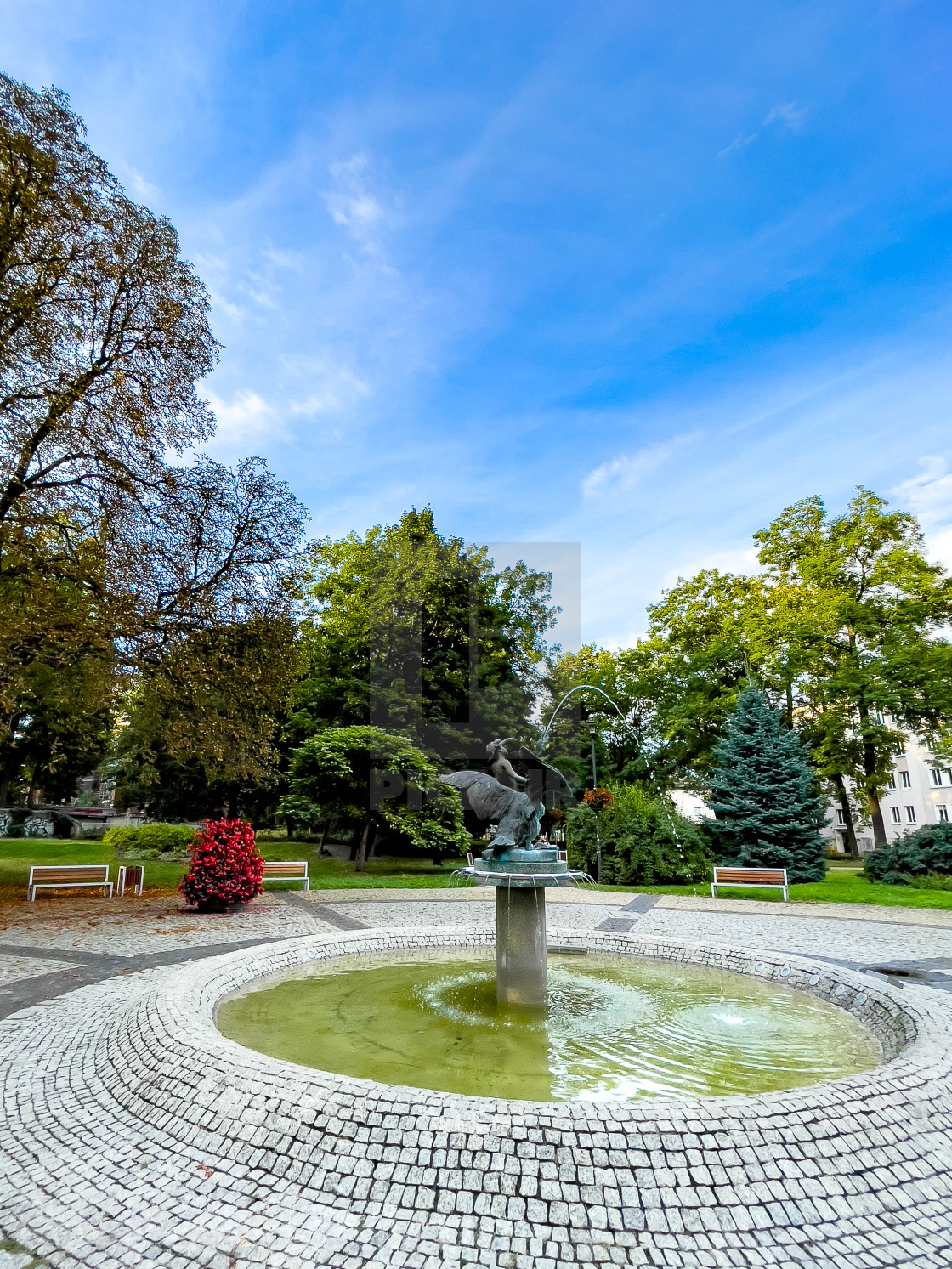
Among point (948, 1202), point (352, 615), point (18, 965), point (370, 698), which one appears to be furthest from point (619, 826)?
point (948, 1202)

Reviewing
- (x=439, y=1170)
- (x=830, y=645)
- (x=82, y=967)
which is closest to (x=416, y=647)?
(x=830, y=645)

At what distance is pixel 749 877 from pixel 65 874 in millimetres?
15633

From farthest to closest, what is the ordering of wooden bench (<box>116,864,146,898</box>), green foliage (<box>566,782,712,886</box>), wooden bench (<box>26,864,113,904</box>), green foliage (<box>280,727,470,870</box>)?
green foliage (<box>280,727,470,870</box>) → green foliage (<box>566,782,712,886</box>) → wooden bench (<box>116,864,146,898</box>) → wooden bench (<box>26,864,113,904</box>)

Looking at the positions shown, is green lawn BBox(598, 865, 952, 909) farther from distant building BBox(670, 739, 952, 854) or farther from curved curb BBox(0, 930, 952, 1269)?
distant building BBox(670, 739, 952, 854)

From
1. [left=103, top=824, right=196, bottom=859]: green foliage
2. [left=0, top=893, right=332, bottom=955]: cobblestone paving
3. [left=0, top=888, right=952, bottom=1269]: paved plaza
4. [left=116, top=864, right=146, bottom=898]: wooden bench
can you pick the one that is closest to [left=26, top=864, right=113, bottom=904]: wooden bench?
[left=116, top=864, right=146, bottom=898]: wooden bench

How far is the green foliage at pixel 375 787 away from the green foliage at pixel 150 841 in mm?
5573

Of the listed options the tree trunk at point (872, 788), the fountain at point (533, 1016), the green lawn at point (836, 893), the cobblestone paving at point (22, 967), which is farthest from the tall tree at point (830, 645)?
the cobblestone paving at point (22, 967)

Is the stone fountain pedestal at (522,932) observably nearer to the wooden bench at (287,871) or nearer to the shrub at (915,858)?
the wooden bench at (287,871)

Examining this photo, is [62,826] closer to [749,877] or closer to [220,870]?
[220,870]

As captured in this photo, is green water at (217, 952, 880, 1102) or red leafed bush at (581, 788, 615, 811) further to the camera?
red leafed bush at (581, 788, 615, 811)

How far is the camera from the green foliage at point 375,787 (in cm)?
1978

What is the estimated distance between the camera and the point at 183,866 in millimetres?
22562

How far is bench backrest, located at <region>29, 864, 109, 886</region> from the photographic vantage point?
1448 cm

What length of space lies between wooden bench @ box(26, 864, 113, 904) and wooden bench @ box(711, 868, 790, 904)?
1414cm
